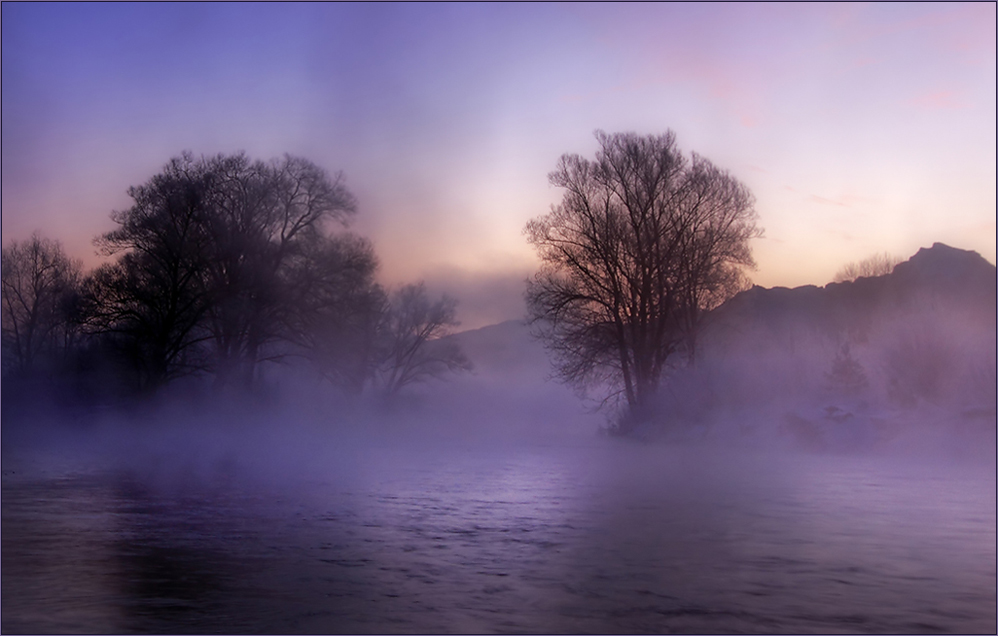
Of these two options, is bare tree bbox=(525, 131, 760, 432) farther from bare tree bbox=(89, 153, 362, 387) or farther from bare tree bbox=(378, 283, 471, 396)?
bare tree bbox=(378, 283, 471, 396)

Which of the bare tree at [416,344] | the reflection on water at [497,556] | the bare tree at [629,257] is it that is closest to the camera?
the reflection on water at [497,556]

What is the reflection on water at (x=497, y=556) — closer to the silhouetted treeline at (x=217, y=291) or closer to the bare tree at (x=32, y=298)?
the silhouetted treeline at (x=217, y=291)

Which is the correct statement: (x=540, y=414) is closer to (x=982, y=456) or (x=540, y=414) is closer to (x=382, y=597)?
(x=982, y=456)

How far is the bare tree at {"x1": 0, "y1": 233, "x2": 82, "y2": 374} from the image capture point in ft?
108

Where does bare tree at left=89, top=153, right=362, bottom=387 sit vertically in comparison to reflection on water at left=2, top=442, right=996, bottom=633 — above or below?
above

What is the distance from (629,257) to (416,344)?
1849cm

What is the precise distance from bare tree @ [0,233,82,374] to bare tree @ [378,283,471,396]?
46.8ft

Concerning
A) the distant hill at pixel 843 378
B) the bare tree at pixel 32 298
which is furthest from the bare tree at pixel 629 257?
the bare tree at pixel 32 298

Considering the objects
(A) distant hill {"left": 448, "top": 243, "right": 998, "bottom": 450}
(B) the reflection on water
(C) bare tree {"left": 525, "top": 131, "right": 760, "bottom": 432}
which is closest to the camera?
(B) the reflection on water

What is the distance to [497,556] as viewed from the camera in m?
6.94

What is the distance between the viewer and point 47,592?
18.1ft

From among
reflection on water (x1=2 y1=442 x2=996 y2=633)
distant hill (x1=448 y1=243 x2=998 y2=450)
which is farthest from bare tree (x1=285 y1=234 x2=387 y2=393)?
reflection on water (x1=2 y1=442 x2=996 y2=633)

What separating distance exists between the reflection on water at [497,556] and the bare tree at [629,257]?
1298cm

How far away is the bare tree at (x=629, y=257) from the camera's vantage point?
2547cm
